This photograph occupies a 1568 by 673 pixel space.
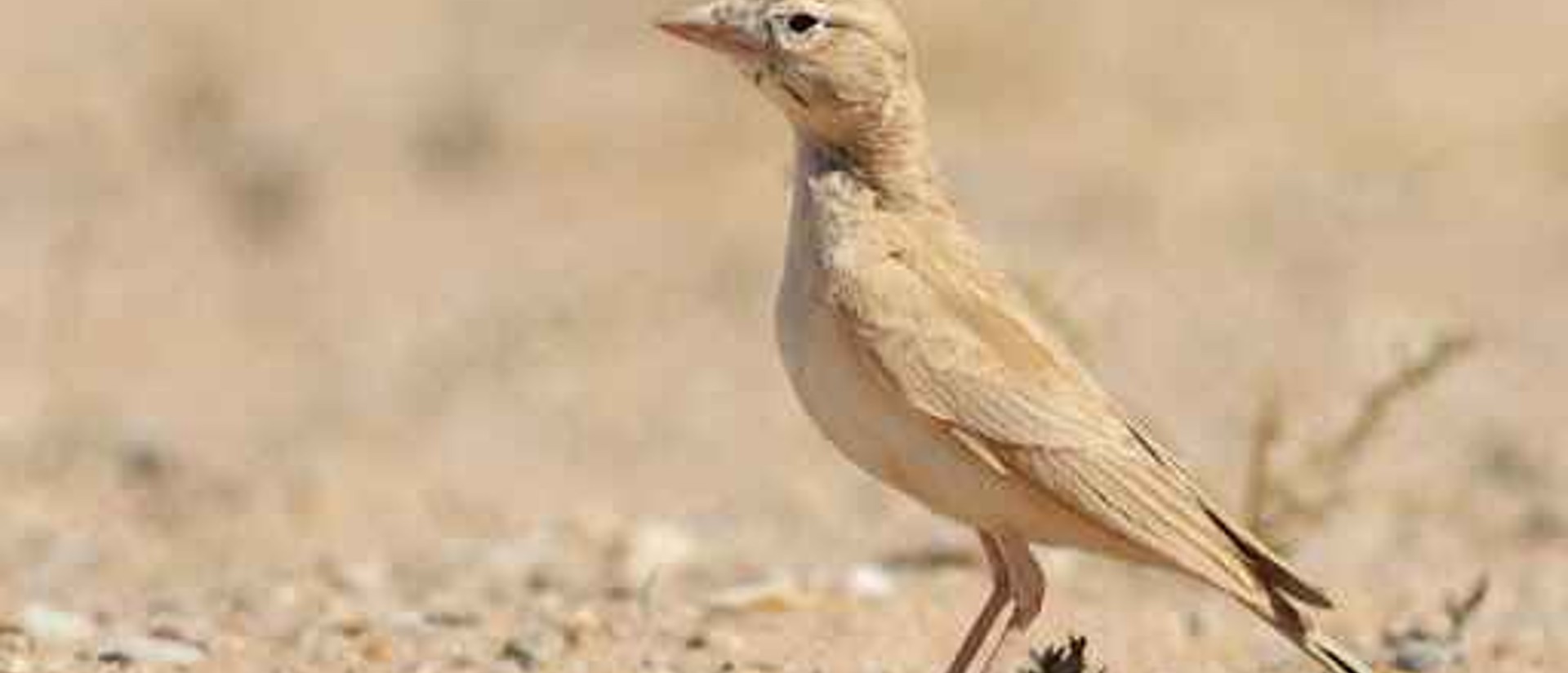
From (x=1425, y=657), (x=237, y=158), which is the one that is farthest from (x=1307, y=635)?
(x=237, y=158)

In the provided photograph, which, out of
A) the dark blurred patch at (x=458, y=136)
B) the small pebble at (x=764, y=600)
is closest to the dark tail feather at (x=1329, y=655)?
the small pebble at (x=764, y=600)

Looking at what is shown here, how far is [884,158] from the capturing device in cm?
577

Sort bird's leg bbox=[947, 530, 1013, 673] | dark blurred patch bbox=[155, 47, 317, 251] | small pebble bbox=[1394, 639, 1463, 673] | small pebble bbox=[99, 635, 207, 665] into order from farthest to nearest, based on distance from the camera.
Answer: dark blurred patch bbox=[155, 47, 317, 251], small pebble bbox=[1394, 639, 1463, 673], small pebble bbox=[99, 635, 207, 665], bird's leg bbox=[947, 530, 1013, 673]

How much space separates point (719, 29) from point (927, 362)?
0.70 m

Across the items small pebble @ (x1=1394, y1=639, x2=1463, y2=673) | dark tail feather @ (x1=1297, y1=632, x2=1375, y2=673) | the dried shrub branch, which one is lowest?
dark tail feather @ (x1=1297, y1=632, x2=1375, y2=673)

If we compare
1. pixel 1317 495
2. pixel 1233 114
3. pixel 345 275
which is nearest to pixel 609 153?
pixel 345 275

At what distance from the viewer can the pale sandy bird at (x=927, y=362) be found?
215 inches

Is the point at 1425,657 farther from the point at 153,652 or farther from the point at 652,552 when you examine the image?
the point at 153,652

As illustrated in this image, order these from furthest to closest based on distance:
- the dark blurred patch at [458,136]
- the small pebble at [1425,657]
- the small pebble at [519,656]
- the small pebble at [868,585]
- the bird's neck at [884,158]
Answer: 1. the dark blurred patch at [458,136]
2. the small pebble at [868,585]
3. the small pebble at [1425,657]
4. the small pebble at [519,656]
5. the bird's neck at [884,158]

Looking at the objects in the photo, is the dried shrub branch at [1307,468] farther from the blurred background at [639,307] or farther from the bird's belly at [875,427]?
the bird's belly at [875,427]

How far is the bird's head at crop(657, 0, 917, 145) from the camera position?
224 inches

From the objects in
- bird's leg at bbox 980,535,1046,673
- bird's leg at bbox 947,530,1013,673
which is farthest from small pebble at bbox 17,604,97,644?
bird's leg at bbox 980,535,1046,673

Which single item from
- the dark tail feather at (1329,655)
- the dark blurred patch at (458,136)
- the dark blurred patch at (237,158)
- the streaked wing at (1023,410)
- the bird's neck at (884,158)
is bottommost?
the dark tail feather at (1329,655)

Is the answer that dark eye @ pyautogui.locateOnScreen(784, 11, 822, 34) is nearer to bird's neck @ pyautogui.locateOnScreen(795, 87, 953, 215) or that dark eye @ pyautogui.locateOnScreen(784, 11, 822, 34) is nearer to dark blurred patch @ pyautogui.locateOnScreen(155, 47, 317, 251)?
bird's neck @ pyautogui.locateOnScreen(795, 87, 953, 215)
